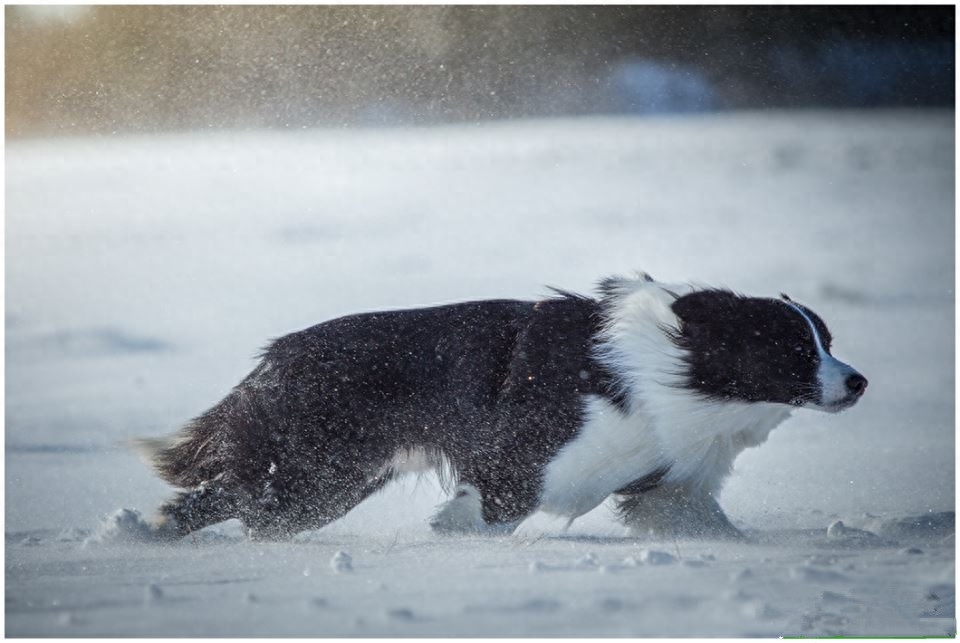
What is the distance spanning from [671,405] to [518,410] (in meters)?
0.46

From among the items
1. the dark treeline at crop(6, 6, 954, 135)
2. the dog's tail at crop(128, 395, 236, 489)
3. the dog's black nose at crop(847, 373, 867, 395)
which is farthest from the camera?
the dark treeline at crop(6, 6, 954, 135)

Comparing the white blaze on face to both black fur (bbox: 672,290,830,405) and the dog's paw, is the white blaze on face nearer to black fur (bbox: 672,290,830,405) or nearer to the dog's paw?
black fur (bbox: 672,290,830,405)

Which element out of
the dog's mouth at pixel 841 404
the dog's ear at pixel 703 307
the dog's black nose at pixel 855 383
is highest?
the dog's ear at pixel 703 307

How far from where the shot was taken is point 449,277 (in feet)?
15.8

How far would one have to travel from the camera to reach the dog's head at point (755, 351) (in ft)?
11.8

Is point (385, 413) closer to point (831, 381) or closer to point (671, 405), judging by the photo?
point (671, 405)

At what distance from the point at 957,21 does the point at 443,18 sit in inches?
71.4

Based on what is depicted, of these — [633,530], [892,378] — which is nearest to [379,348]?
[633,530]

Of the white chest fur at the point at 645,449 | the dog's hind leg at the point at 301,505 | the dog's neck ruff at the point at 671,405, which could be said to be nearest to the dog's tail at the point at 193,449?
the dog's hind leg at the point at 301,505

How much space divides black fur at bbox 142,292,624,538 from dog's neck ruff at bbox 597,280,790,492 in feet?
0.23

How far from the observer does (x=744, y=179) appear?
489 cm

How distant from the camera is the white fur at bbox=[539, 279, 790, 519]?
3.56 m

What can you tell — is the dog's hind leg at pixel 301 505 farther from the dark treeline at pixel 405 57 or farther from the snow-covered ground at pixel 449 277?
the dark treeline at pixel 405 57

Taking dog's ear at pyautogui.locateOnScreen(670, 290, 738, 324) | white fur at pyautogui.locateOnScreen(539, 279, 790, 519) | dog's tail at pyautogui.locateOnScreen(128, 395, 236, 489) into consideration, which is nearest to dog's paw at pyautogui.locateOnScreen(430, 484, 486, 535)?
white fur at pyautogui.locateOnScreen(539, 279, 790, 519)
